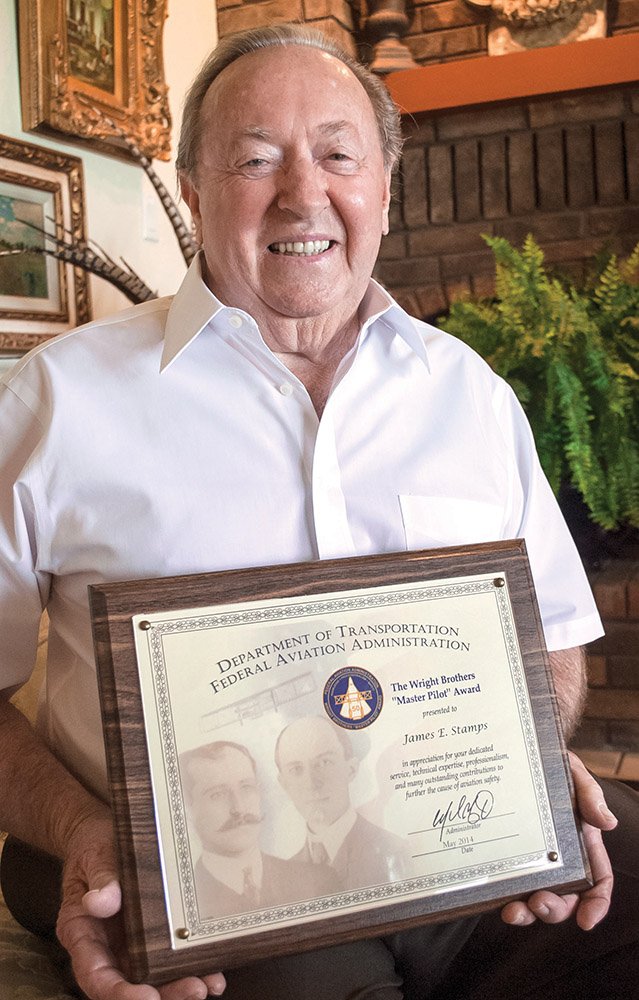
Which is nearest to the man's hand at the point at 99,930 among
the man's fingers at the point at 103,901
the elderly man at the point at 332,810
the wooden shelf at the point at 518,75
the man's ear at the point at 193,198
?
the man's fingers at the point at 103,901

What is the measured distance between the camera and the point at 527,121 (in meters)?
2.93

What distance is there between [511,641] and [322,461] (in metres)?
0.28

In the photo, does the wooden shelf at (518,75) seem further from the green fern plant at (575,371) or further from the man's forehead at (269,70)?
the man's forehead at (269,70)

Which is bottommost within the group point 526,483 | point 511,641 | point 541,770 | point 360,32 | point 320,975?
point 320,975

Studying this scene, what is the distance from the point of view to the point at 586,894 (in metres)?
0.90

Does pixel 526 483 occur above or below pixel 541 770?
above

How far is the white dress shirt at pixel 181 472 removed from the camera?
3.20 ft

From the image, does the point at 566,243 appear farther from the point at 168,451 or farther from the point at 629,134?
the point at 168,451

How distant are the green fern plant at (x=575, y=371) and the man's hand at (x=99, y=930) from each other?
1.52 metres

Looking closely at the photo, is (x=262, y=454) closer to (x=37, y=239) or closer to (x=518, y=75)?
(x=37, y=239)

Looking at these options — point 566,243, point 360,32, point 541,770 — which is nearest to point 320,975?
point 541,770

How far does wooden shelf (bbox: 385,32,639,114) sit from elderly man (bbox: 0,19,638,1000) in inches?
71.9

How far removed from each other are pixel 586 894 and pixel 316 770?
304mm
